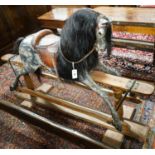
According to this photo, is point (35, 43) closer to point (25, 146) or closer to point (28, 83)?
point (28, 83)

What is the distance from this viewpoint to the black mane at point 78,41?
1512 mm

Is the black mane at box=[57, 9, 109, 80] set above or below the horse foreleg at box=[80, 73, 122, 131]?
above

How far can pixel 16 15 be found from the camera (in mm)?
4188

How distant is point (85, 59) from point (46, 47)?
1.38 ft

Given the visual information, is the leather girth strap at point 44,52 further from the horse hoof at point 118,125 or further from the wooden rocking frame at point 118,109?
the horse hoof at point 118,125

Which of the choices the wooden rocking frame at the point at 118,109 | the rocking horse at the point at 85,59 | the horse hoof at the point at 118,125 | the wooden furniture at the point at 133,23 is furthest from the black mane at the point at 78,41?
the wooden furniture at the point at 133,23

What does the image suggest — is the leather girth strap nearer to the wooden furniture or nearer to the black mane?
the black mane

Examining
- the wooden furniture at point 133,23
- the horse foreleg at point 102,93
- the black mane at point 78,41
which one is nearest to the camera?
the black mane at point 78,41

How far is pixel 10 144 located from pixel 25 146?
0.62 ft

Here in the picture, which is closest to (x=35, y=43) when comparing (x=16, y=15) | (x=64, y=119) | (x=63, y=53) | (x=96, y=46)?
(x=63, y=53)

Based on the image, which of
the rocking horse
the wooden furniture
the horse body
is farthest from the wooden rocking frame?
the wooden furniture

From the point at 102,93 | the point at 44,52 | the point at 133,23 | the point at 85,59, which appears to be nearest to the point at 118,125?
the point at 102,93

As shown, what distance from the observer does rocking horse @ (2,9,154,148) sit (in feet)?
5.07

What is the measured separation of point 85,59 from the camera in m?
1.74
